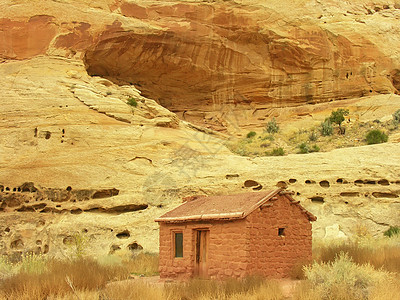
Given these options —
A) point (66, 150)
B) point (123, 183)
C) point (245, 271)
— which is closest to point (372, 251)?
point (245, 271)

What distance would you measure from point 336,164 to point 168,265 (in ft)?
30.6

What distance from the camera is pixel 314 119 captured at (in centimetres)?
3553

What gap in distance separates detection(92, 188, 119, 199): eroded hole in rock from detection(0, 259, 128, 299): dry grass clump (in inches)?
213

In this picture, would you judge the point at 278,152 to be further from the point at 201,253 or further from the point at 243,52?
the point at 201,253

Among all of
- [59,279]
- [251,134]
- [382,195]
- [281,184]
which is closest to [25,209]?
[59,279]

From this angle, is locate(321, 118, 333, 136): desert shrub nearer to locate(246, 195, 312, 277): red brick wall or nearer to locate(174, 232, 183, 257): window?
locate(246, 195, 312, 277): red brick wall

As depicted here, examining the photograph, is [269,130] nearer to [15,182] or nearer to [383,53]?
[383,53]

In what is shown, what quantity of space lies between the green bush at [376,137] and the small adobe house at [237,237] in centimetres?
1262

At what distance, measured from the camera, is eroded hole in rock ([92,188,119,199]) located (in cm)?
2319

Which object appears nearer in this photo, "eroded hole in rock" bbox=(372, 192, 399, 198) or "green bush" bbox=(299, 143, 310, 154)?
"eroded hole in rock" bbox=(372, 192, 399, 198)

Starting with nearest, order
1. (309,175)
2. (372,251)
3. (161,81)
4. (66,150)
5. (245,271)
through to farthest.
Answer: (245,271)
(372,251)
(309,175)
(66,150)
(161,81)

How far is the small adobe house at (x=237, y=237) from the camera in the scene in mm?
15323

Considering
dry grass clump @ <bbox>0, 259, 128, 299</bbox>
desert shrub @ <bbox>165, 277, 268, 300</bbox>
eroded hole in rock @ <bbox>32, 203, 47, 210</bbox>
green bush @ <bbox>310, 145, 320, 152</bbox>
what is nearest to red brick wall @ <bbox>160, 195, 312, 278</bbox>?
desert shrub @ <bbox>165, 277, 268, 300</bbox>

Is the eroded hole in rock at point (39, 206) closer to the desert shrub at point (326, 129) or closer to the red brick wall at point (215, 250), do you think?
the red brick wall at point (215, 250)
